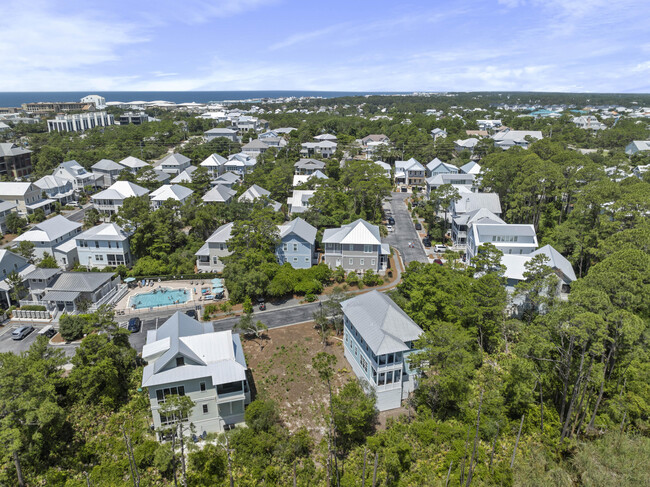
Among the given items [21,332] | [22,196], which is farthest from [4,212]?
[21,332]

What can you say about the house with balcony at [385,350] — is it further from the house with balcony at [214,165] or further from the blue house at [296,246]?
the house with balcony at [214,165]

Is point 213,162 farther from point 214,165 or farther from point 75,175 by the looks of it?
point 75,175

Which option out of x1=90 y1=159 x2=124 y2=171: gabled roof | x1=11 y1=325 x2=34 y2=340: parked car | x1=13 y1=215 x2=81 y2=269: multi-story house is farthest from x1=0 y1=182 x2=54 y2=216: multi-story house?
x1=11 y1=325 x2=34 y2=340: parked car

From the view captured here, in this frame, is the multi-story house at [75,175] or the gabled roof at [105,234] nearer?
the gabled roof at [105,234]

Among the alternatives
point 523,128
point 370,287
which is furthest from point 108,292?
point 523,128

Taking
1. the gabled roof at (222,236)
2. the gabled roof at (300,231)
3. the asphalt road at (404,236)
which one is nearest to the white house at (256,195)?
the gabled roof at (222,236)
